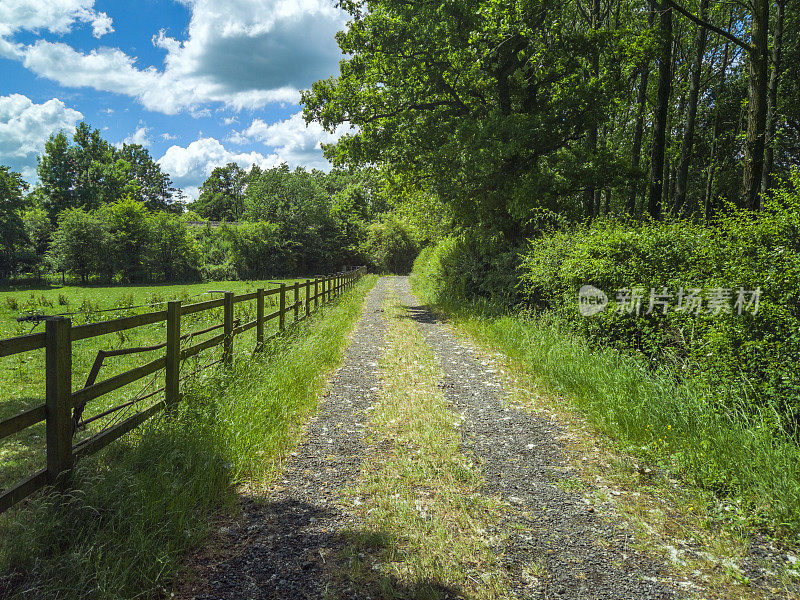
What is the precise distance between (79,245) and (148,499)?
42.5 m

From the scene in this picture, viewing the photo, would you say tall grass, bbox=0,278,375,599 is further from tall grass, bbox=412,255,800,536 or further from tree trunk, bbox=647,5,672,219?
tree trunk, bbox=647,5,672,219

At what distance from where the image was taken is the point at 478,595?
8.51 ft

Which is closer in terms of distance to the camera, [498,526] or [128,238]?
[498,526]

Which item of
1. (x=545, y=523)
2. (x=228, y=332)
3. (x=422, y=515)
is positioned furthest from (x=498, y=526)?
(x=228, y=332)

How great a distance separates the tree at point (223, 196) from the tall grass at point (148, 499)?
97137 millimetres

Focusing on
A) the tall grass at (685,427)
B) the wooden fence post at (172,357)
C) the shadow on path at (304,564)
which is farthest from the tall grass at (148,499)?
the tall grass at (685,427)

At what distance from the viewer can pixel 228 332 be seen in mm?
6574

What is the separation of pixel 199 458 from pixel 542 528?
9.42 ft

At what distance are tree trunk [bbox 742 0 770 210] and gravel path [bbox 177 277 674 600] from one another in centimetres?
754

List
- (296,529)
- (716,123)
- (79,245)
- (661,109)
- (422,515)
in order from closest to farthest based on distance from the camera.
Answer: (296,529)
(422,515)
(661,109)
(716,123)
(79,245)

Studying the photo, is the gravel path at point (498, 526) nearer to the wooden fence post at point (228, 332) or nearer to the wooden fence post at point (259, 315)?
the wooden fence post at point (228, 332)

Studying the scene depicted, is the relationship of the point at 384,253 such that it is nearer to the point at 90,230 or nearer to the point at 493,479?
the point at 90,230

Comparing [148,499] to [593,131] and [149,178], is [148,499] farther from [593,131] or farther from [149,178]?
[149,178]

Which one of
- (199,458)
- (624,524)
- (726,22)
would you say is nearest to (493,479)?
(624,524)
